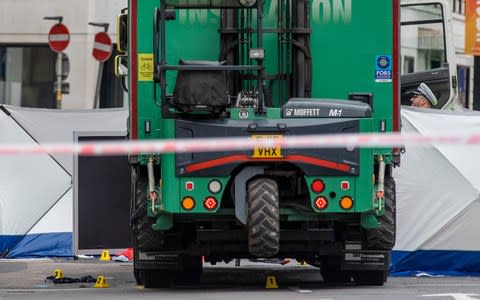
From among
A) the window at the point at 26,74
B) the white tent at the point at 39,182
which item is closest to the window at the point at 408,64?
the window at the point at 26,74

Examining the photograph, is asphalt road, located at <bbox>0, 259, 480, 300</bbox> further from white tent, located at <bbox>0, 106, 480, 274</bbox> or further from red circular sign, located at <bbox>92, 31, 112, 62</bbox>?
red circular sign, located at <bbox>92, 31, 112, 62</bbox>

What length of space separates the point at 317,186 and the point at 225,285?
2235 mm

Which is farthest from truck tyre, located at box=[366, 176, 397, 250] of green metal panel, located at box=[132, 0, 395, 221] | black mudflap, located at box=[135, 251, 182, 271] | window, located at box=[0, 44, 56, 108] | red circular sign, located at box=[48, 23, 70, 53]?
window, located at box=[0, 44, 56, 108]

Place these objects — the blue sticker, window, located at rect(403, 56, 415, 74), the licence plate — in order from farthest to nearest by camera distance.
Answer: window, located at rect(403, 56, 415, 74) → the blue sticker → the licence plate

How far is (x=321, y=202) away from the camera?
1238 centimetres

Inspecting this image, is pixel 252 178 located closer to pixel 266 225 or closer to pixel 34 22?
pixel 266 225

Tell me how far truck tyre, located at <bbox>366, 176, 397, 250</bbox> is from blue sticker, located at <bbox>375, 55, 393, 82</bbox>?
2.89 feet

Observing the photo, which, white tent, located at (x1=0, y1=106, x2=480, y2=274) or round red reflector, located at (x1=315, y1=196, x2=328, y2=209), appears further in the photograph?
white tent, located at (x1=0, y1=106, x2=480, y2=274)

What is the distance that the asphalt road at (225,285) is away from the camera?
497 inches

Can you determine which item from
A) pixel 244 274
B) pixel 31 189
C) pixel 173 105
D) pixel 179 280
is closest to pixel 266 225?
pixel 173 105

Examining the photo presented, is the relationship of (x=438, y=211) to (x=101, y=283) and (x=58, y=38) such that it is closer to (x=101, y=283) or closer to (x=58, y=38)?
(x=101, y=283)

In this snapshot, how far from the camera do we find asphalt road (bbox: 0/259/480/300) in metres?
12.6

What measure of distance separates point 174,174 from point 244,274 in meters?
3.70

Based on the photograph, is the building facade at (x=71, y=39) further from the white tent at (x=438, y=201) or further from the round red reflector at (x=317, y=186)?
the round red reflector at (x=317, y=186)
